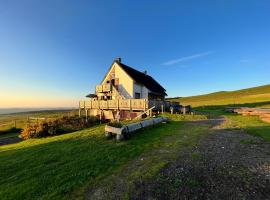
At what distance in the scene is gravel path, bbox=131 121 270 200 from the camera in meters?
4.71

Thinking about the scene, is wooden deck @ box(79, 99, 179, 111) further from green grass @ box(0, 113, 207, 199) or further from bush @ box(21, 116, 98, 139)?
green grass @ box(0, 113, 207, 199)

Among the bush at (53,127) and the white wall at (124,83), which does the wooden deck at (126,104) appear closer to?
the bush at (53,127)

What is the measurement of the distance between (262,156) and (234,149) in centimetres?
124

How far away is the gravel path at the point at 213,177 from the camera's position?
185 inches

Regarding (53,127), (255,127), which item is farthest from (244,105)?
(53,127)

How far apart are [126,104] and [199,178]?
19615 mm

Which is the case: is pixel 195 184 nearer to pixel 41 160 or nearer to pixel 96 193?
pixel 96 193

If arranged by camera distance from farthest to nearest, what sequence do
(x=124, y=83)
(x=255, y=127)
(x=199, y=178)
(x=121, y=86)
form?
1. (x=121, y=86)
2. (x=124, y=83)
3. (x=255, y=127)
4. (x=199, y=178)

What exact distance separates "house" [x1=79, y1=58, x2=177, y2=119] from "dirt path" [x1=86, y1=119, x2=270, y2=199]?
15.9 metres

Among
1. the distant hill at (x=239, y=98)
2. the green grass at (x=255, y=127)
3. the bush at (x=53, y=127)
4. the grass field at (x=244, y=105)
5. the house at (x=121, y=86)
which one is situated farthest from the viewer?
the distant hill at (x=239, y=98)

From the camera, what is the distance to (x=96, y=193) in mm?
5168

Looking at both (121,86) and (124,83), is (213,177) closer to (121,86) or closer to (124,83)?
(124,83)

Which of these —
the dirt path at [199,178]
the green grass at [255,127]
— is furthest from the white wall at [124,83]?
the dirt path at [199,178]

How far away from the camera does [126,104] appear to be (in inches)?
974
